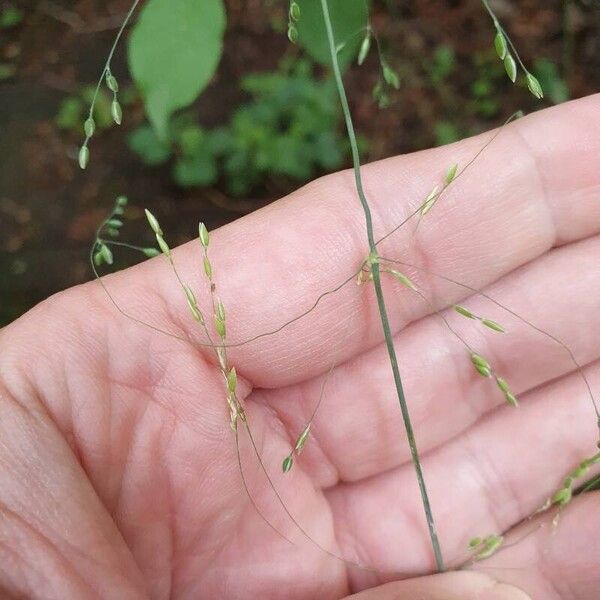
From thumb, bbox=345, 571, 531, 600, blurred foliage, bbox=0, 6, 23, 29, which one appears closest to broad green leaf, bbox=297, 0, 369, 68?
thumb, bbox=345, 571, 531, 600

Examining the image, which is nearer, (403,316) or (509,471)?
(403,316)

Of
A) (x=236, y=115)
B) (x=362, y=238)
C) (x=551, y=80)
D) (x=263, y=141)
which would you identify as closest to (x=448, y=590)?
(x=362, y=238)

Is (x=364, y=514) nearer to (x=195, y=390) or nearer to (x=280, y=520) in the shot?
(x=280, y=520)

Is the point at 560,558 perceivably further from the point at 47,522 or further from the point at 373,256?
the point at 47,522

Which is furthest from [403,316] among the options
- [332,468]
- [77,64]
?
[77,64]

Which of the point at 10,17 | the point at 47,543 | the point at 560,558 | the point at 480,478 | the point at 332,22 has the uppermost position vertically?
the point at 10,17

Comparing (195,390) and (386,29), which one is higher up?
(386,29)

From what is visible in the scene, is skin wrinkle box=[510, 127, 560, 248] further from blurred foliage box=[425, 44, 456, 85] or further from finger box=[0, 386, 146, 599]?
blurred foliage box=[425, 44, 456, 85]
